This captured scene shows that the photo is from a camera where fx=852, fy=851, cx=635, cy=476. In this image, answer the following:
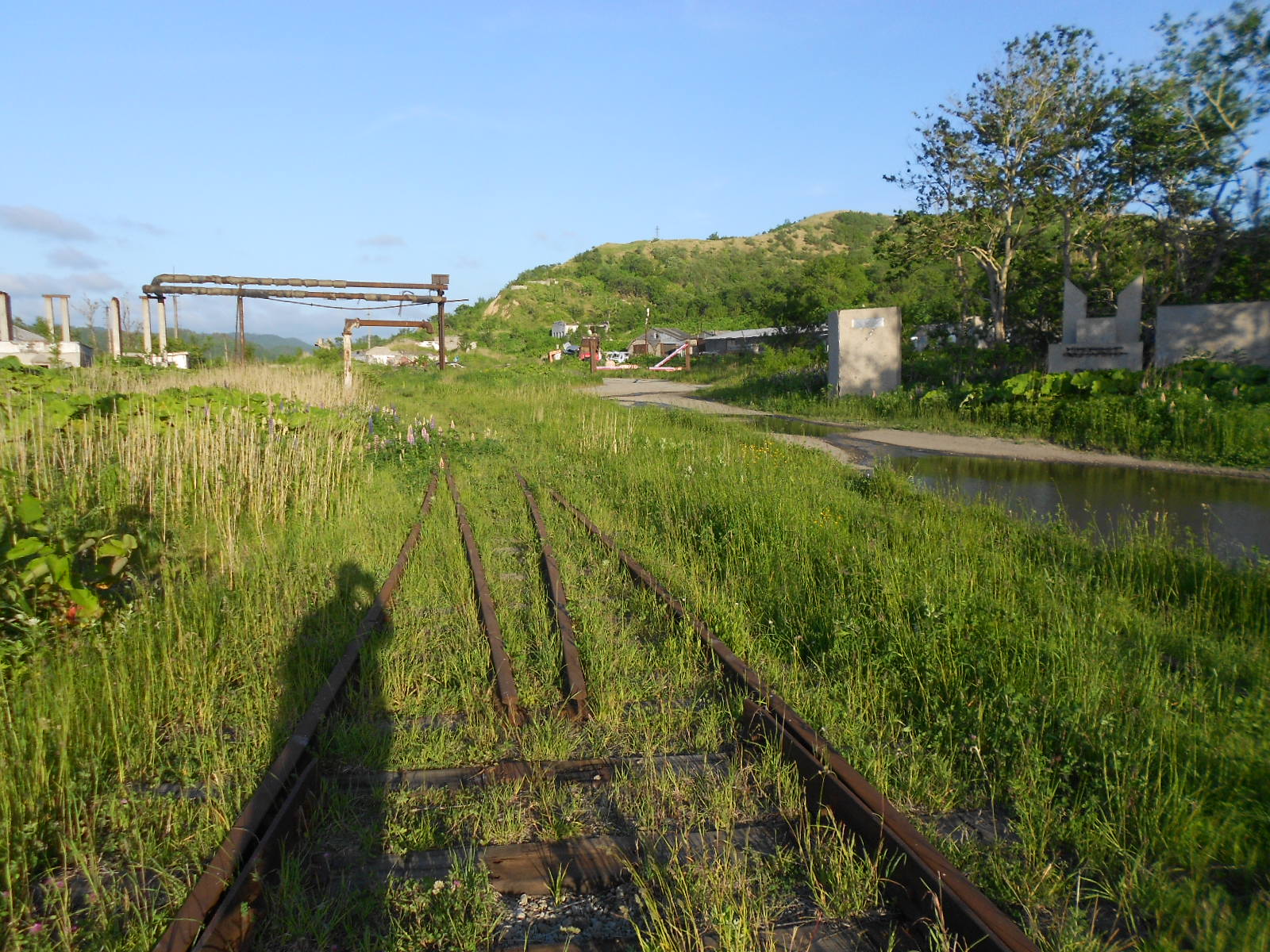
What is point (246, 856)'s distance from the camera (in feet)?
9.48

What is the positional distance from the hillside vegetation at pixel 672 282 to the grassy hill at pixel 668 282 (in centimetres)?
17

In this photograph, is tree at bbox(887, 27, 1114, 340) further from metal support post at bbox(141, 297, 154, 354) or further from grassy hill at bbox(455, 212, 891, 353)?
grassy hill at bbox(455, 212, 891, 353)

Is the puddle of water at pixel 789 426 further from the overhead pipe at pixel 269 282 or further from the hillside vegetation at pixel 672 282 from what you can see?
the hillside vegetation at pixel 672 282

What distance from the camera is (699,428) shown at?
17.3 m

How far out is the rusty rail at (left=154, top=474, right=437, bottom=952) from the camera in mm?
2447

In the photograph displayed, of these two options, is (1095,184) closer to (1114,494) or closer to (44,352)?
(1114,494)

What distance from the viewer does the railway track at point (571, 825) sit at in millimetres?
2586

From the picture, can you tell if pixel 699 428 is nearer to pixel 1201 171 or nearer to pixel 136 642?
pixel 136 642

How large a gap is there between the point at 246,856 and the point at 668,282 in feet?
435

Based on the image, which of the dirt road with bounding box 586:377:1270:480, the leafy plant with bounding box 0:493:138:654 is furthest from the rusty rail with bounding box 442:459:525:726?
the dirt road with bounding box 586:377:1270:480

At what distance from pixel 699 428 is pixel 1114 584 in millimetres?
11582

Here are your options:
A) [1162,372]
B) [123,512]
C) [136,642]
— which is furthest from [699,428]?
[136,642]

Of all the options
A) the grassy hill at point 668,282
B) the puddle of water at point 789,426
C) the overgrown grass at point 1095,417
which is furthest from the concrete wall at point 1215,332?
the grassy hill at point 668,282

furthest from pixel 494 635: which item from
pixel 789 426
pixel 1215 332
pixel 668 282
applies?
pixel 668 282
